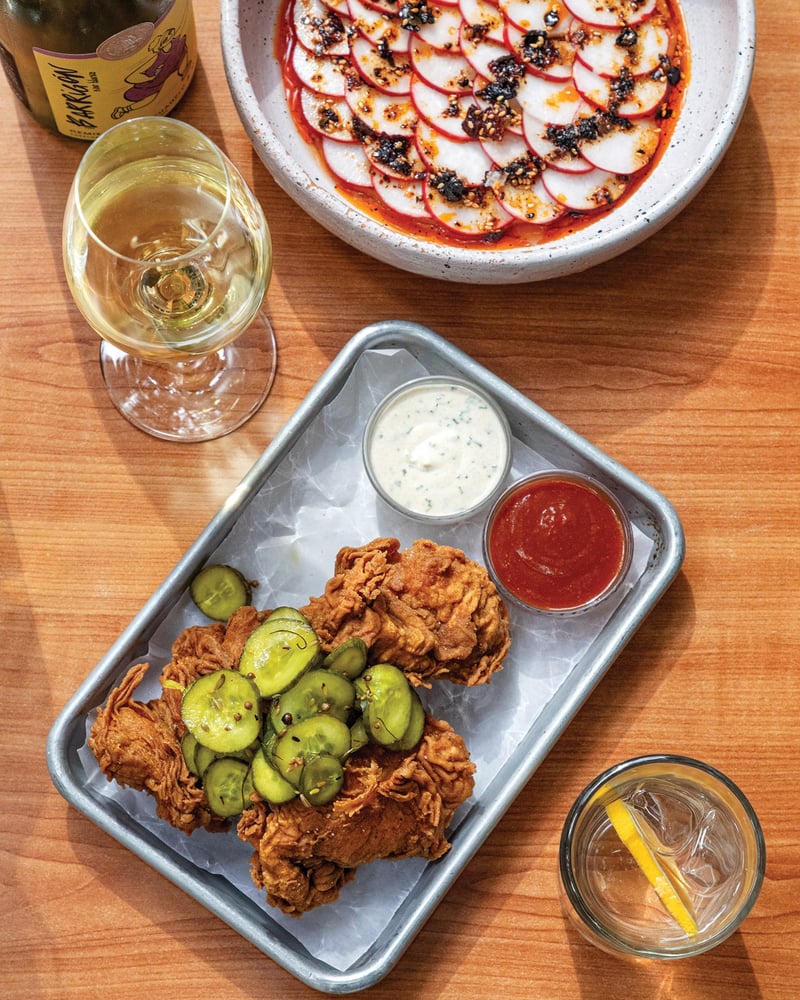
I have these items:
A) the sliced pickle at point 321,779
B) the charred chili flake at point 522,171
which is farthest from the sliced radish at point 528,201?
the sliced pickle at point 321,779

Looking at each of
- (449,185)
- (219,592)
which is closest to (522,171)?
(449,185)

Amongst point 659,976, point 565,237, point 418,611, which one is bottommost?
point 659,976

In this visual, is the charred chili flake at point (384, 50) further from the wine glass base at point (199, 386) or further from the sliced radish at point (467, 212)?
the wine glass base at point (199, 386)

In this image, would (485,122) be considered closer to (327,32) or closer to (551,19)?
(551,19)

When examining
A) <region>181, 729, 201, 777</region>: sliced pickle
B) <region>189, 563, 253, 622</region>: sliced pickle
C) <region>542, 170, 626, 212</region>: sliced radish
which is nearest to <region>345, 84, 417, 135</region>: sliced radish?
<region>542, 170, 626, 212</region>: sliced radish

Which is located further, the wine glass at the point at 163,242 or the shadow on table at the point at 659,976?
the shadow on table at the point at 659,976

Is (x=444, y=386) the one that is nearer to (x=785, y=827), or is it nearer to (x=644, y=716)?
(x=644, y=716)
